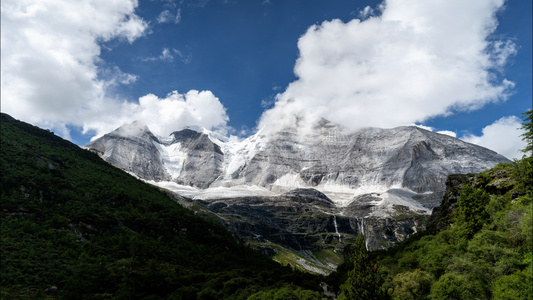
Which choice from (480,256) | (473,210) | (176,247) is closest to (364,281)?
(480,256)

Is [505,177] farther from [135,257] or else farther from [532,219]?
[135,257]

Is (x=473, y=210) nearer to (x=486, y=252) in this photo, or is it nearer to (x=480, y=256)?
(x=480, y=256)

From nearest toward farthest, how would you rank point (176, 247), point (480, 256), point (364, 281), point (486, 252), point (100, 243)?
point (486, 252) < point (480, 256) < point (364, 281) < point (100, 243) < point (176, 247)

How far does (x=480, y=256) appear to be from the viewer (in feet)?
174

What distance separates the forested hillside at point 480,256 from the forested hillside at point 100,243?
15.0 metres

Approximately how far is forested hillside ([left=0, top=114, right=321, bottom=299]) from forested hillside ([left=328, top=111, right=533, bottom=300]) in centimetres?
1502

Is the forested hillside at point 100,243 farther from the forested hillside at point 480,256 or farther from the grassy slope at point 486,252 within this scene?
the grassy slope at point 486,252

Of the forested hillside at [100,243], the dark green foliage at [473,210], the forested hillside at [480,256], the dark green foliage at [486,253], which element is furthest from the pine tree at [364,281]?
the dark green foliage at [473,210]

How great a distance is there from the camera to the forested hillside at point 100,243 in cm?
7988

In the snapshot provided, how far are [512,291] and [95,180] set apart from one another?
150 m

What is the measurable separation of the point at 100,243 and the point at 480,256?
100952 mm

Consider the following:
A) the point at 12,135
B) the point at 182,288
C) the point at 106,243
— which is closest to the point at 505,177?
the point at 182,288

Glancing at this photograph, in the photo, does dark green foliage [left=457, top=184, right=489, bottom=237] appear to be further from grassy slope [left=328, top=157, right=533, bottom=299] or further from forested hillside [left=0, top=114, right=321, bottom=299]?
forested hillside [left=0, top=114, right=321, bottom=299]

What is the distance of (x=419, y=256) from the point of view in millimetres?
80875
